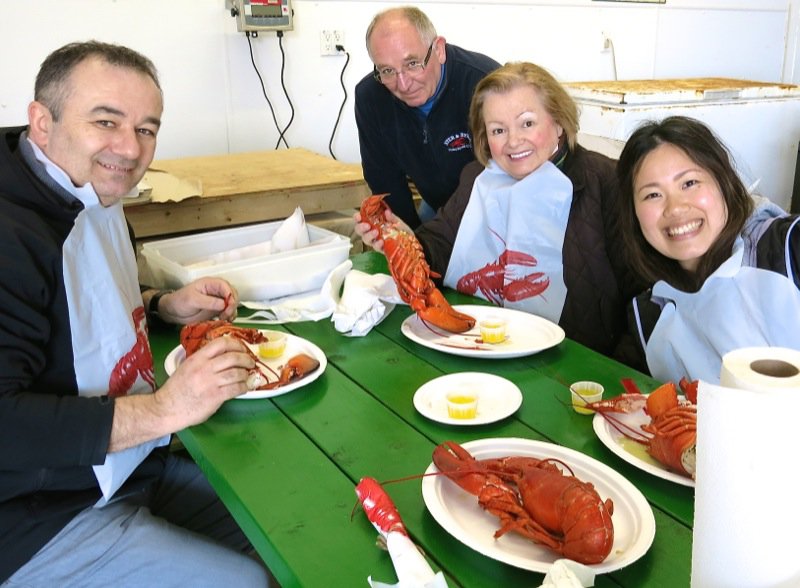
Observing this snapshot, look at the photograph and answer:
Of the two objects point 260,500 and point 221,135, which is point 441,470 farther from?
point 221,135

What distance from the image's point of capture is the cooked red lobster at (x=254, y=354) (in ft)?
5.44

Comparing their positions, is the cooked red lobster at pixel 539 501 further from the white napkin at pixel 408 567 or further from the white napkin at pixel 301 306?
the white napkin at pixel 301 306

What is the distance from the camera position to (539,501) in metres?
1.12

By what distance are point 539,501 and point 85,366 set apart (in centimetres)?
99

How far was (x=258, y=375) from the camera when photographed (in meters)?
1.67

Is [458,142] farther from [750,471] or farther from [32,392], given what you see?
[750,471]

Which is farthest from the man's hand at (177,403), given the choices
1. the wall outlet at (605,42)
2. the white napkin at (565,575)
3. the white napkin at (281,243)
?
the wall outlet at (605,42)

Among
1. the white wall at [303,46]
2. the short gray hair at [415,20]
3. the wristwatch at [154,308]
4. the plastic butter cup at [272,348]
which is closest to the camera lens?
the plastic butter cup at [272,348]

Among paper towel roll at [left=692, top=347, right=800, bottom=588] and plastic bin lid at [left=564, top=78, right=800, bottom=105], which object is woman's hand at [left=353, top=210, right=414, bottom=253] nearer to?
paper towel roll at [left=692, top=347, right=800, bottom=588]

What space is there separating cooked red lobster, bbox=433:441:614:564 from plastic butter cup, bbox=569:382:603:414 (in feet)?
0.76

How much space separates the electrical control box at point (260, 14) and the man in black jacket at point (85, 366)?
7.35 ft

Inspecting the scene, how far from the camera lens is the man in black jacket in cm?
144

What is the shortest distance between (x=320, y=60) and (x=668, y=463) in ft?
11.1

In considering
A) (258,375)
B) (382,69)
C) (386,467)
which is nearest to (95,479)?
(258,375)
